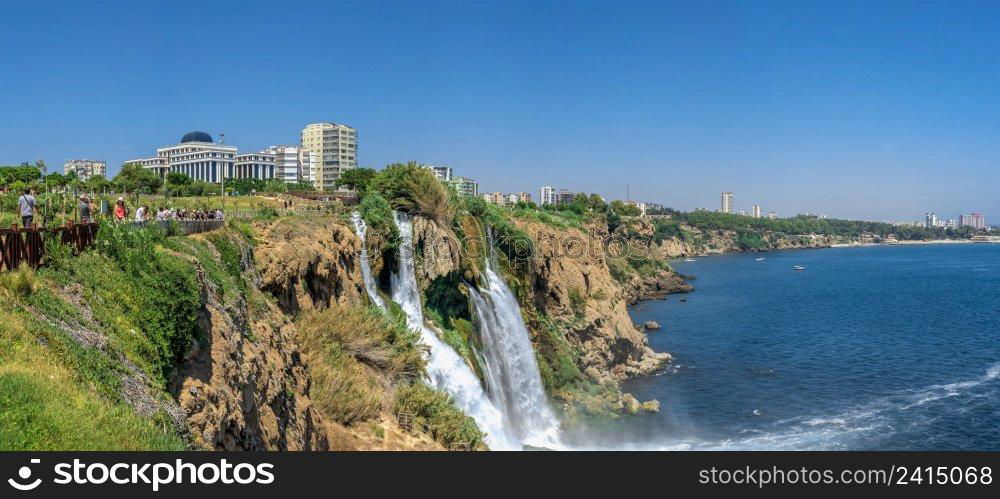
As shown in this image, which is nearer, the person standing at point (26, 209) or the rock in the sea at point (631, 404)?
the person standing at point (26, 209)

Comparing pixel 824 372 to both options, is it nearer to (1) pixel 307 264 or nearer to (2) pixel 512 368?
(2) pixel 512 368

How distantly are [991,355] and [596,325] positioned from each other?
30.8 metres

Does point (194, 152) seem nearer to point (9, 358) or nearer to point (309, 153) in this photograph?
Answer: point (309, 153)

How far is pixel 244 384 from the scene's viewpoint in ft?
48.9

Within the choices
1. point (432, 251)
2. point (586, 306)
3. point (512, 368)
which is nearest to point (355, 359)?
Answer: point (432, 251)

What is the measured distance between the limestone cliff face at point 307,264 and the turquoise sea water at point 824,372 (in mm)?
17955

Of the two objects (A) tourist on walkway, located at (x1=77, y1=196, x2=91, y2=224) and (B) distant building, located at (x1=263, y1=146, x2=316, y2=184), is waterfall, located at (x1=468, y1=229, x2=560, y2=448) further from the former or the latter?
(B) distant building, located at (x1=263, y1=146, x2=316, y2=184)

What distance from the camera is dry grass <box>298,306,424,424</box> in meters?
20.1

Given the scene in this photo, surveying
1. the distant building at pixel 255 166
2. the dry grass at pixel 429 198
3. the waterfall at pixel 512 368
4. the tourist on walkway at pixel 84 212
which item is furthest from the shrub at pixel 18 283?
the distant building at pixel 255 166

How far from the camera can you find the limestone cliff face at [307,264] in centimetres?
2388

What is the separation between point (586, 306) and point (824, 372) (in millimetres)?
17175

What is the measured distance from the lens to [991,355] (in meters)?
54.0

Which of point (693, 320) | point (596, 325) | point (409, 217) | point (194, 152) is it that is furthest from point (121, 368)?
point (194, 152)

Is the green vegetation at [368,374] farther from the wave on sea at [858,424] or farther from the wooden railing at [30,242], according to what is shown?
the wave on sea at [858,424]
